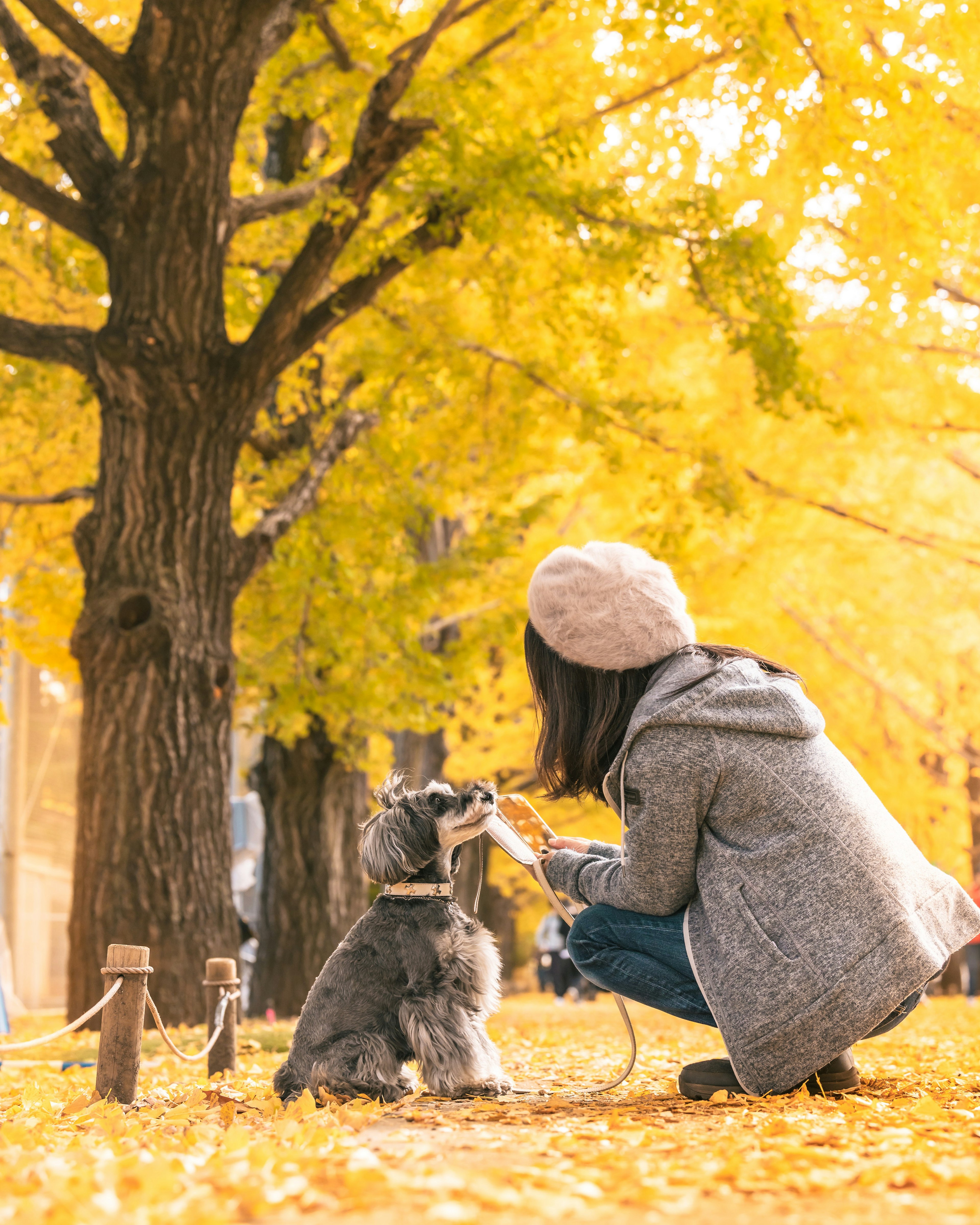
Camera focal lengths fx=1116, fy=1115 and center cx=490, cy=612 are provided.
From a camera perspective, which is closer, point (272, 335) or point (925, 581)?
point (272, 335)

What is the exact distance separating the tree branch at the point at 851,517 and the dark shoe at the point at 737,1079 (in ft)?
24.2

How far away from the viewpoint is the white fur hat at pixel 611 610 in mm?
2961

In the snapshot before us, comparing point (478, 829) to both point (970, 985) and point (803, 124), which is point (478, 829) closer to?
point (803, 124)

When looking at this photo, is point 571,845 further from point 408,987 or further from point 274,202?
point 274,202

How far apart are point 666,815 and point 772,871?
29 cm

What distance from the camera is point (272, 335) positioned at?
20.6ft

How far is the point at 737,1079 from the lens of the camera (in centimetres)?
296

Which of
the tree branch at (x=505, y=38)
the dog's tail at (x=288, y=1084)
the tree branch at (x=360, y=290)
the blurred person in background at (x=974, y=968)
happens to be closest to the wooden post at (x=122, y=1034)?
the dog's tail at (x=288, y=1084)

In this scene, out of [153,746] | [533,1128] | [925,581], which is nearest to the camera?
[533,1128]

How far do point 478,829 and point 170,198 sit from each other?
452 cm

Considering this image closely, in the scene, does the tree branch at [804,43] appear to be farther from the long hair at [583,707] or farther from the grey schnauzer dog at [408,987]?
the grey schnauzer dog at [408,987]

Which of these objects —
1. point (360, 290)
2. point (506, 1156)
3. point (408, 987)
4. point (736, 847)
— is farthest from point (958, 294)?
point (506, 1156)

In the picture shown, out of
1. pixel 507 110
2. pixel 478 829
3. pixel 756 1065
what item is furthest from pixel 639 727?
pixel 507 110

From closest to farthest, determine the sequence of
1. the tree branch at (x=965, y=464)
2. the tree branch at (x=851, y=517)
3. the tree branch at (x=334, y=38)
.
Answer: the tree branch at (x=334, y=38), the tree branch at (x=851, y=517), the tree branch at (x=965, y=464)
